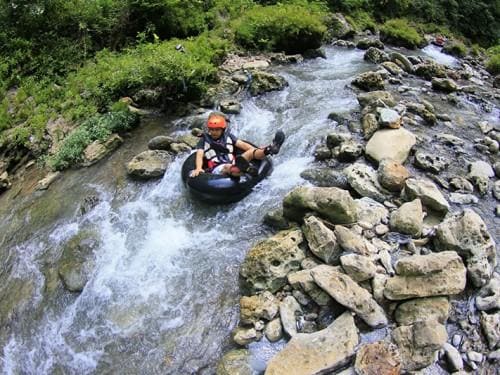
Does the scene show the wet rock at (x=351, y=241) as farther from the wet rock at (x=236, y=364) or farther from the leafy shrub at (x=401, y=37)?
the leafy shrub at (x=401, y=37)

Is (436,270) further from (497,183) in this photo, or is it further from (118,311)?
(118,311)

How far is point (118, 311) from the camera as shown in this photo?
216 inches

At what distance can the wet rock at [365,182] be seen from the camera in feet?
20.7

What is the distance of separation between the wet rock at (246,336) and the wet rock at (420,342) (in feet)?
4.87

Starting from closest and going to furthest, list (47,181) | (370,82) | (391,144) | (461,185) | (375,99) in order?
(461,185) < (391,144) < (47,181) < (375,99) < (370,82)

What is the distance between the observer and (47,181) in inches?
322

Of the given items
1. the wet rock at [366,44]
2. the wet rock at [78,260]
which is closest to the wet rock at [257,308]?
the wet rock at [78,260]

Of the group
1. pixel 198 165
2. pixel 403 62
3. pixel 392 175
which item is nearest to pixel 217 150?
pixel 198 165

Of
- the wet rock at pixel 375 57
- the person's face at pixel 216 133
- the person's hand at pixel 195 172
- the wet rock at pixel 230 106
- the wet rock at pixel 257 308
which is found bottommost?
the wet rock at pixel 375 57

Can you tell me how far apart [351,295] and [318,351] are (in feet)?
2.45

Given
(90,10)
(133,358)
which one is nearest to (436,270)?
(133,358)

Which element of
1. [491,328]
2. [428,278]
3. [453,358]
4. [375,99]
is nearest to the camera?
[453,358]

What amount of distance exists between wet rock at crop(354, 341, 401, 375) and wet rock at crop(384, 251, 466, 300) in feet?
2.14

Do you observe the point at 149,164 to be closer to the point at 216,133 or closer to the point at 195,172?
the point at 195,172
